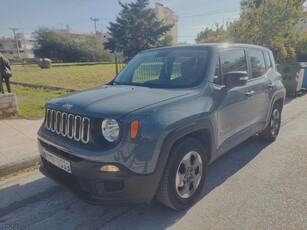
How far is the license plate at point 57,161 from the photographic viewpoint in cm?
266

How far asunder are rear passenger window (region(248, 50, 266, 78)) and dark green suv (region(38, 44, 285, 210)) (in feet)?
0.68

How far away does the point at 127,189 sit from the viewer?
8.01 ft

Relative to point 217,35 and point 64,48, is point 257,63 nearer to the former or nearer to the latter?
point 217,35

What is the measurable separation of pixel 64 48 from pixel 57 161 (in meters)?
54.2

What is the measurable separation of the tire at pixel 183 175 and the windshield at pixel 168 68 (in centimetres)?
79

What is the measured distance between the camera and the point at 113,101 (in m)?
2.73

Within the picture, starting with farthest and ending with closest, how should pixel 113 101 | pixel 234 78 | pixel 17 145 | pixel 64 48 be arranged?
1. pixel 64 48
2. pixel 17 145
3. pixel 234 78
4. pixel 113 101

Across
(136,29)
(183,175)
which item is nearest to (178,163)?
(183,175)

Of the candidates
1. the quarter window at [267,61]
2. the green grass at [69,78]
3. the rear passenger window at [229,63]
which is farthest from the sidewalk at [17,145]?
the green grass at [69,78]

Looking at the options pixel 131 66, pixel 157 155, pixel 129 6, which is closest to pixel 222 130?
pixel 157 155

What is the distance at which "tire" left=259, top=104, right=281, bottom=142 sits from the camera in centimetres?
490

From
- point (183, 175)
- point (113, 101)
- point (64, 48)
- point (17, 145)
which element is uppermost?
point (64, 48)

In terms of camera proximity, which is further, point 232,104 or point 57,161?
point 232,104

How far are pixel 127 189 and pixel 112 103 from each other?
Result: 836 mm
